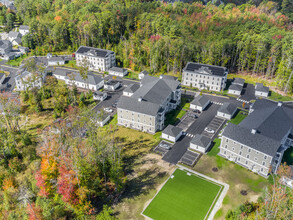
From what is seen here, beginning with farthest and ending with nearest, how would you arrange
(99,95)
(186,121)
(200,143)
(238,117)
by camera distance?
(99,95) → (238,117) → (186,121) → (200,143)

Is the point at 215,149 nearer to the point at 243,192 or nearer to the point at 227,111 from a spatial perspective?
the point at 243,192

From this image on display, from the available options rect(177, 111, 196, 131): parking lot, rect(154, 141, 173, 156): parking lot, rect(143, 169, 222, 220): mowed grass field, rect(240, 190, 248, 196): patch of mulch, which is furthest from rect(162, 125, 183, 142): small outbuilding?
rect(240, 190, 248, 196): patch of mulch

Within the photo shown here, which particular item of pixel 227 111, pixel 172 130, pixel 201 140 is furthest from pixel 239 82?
pixel 172 130

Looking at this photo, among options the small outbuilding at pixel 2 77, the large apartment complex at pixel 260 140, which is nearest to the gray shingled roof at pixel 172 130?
the large apartment complex at pixel 260 140

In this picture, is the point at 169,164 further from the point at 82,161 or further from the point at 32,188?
the point at 32,188

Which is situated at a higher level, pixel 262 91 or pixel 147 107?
pixel 147 107

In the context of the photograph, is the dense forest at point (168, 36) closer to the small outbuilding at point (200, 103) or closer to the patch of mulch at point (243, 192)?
the small outbuilding at point (200, 103)

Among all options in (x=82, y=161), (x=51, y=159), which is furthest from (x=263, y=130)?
(x=51, y=159)
